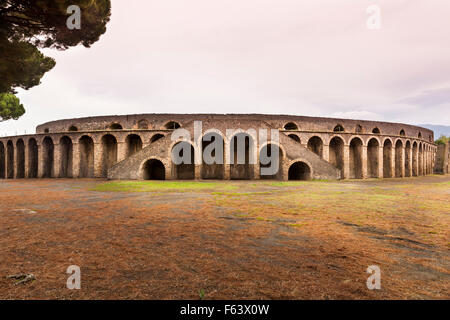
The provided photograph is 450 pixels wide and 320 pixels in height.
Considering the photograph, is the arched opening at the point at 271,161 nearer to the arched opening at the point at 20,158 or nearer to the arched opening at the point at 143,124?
the arched opening at the point at 143,124

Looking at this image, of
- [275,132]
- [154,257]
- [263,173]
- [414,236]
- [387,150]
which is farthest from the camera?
[387,150]

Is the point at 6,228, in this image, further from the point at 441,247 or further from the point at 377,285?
the point at 441,247

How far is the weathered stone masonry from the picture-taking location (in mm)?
19719

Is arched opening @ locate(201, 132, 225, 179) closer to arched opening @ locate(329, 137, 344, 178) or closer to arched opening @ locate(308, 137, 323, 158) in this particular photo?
arched opening @ locate(308, 137, 323, 158)

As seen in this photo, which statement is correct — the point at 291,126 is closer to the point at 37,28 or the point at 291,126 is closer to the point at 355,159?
the point at 355,159

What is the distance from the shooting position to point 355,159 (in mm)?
28797

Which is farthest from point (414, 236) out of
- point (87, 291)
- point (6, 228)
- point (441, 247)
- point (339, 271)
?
point (6, 228)

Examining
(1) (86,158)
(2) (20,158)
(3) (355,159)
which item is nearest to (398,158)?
(3) (355,159)

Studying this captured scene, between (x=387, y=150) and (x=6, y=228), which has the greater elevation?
(x=387, y=150)

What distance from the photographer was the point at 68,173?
2762 cm

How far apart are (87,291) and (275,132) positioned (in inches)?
735

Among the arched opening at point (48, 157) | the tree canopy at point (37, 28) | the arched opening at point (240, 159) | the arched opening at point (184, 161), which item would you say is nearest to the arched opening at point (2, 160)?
the arched opening at point (48, 157)

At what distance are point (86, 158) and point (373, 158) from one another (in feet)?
121
